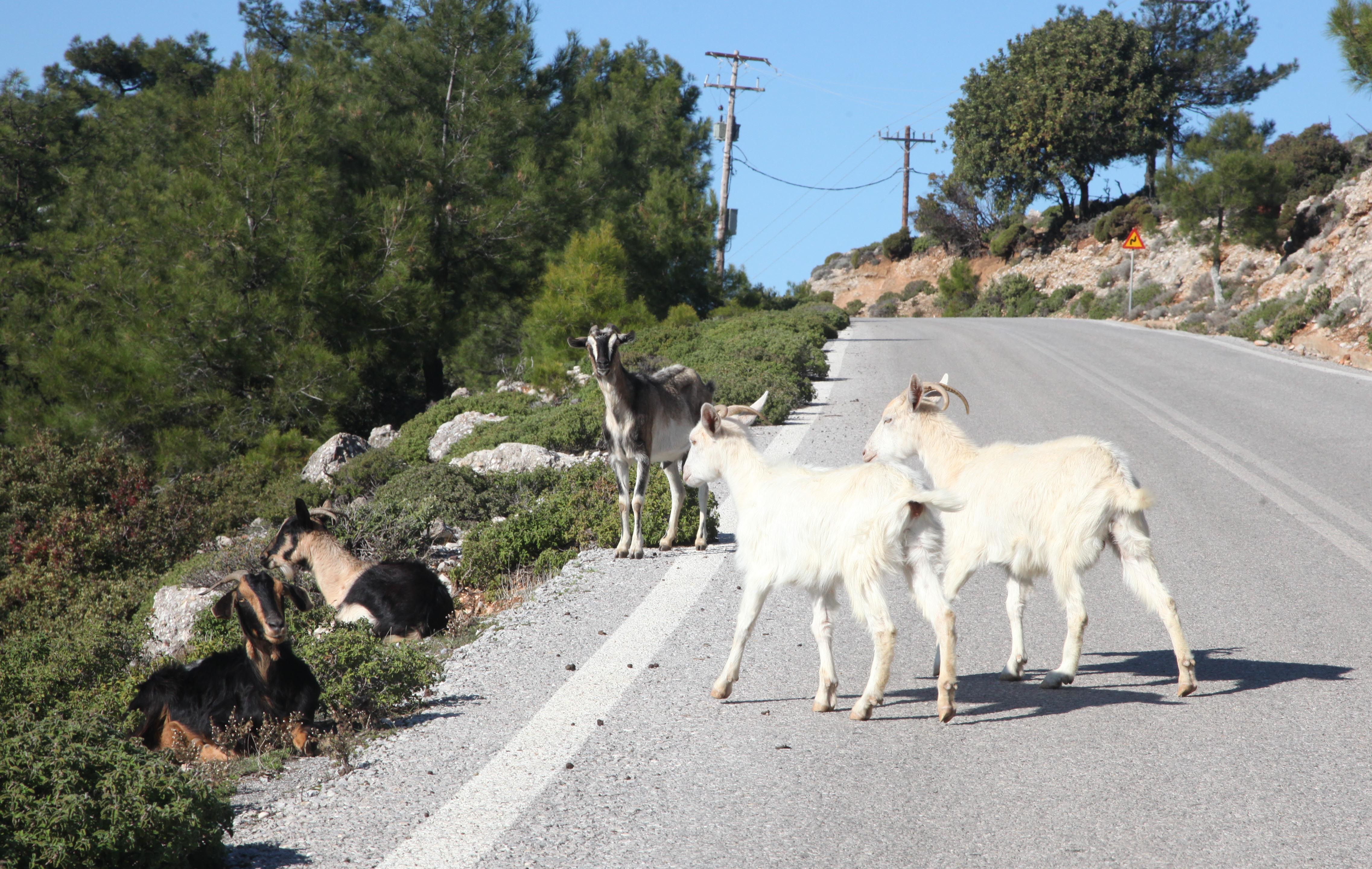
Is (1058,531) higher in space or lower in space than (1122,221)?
lower

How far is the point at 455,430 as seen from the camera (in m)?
18.7

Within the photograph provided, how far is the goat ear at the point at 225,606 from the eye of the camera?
4988 millimetres

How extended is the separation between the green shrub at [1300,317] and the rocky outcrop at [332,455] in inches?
822

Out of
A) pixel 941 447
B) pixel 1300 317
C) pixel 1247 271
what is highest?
pixel 1247 271

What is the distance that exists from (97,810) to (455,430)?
1566 centimetres

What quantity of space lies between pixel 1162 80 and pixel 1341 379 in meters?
48.4

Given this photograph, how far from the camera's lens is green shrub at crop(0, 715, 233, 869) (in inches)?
122

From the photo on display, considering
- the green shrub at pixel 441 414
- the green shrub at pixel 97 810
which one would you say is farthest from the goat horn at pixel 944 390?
the green shrub at pixel 441 414

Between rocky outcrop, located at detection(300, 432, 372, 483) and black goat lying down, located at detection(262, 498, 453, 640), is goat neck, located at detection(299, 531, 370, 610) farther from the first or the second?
rocky outcrop, located at detection(300, 432, 372, 483)

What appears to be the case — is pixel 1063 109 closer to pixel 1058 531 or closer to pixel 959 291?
pixel 959 291

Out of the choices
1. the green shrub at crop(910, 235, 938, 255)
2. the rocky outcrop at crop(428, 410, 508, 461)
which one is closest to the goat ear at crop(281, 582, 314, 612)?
the rocky outcrop at crop(428, 410, 508, 461)

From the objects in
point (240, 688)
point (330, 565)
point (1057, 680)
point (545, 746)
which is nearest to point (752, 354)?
point (330, 565)

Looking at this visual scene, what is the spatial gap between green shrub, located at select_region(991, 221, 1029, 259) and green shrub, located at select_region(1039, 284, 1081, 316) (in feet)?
41.6

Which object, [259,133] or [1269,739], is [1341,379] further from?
[259,133]
